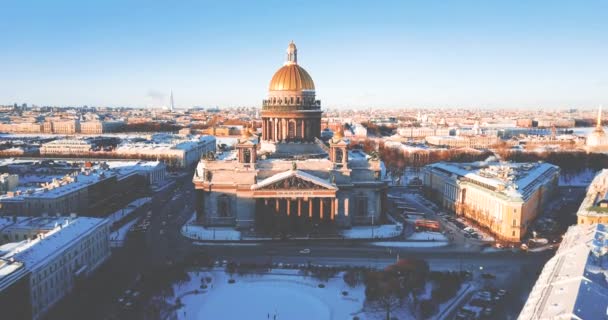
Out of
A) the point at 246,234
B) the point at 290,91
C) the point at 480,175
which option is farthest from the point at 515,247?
the point at 290,91

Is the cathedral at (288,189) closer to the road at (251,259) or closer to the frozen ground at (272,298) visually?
the road at (251,259)

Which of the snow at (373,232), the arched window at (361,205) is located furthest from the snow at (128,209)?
the arched window at (361,205)

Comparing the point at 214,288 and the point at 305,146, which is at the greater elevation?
the point at 305,146

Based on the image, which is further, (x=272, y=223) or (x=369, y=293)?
(x=272, y=223)

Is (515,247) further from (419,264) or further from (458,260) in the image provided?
(419,264)

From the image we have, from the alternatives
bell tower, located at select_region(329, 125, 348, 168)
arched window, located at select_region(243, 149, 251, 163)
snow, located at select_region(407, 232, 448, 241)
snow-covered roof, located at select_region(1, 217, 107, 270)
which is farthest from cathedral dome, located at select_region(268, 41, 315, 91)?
snow-covered roof, located at select_region(1, 217, 107, 270)

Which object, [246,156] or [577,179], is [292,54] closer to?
[246,156]

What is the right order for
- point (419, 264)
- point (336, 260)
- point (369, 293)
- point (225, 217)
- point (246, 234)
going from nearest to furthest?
point (369, 293), point (419, 264), point (336, 260), point (246, 234), point (225, 217)
